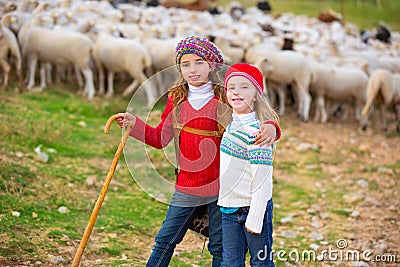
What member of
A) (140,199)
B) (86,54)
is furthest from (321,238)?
(86,54)

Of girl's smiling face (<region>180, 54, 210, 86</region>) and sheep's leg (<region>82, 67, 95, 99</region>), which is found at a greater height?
girl's smiling face (<region>180, 54, 210, 86</region>)

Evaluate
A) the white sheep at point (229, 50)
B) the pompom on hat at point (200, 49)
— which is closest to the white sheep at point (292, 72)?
the white sheep at point (229, 50)

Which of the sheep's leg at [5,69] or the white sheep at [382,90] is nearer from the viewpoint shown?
the sheep's leg at [5,69]

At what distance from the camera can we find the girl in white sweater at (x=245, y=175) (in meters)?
3.21

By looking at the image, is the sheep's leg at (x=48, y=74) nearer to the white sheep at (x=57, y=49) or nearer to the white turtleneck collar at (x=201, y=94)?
the white sheep at (x=57, y=49)

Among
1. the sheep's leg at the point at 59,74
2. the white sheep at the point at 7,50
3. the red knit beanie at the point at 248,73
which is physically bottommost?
the sheep's leg at the point at 59,74

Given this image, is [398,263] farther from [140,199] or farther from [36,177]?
[36,177]

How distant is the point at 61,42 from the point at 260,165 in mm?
7745

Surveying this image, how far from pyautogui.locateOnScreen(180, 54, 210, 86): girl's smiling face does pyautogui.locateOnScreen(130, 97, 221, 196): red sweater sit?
0.44ft

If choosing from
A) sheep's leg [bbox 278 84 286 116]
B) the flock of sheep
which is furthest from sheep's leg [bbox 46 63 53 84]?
sheep's leg [bbox 278 84 286 116]

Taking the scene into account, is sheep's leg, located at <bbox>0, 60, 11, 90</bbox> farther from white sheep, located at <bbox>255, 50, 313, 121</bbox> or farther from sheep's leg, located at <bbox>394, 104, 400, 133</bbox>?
sheep's leg, located at <bbox>394, 104, 400, 133</bbox>

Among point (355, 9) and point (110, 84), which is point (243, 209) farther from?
point (355, 9)

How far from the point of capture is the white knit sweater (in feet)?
10.5

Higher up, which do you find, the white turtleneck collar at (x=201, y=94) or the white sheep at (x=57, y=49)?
the white turtleneck collar at (x=201, y=94)
